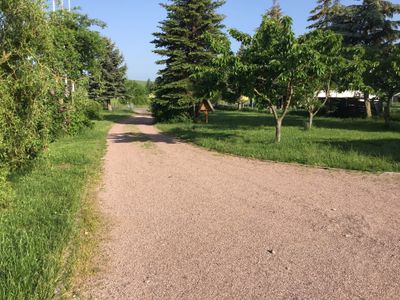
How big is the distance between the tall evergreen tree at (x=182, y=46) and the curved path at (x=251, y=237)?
1937 centimetres

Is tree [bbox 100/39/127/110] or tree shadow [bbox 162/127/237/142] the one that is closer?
tree shadow [bbox 162/127/237/142]

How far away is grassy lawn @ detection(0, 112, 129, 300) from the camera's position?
154 inches

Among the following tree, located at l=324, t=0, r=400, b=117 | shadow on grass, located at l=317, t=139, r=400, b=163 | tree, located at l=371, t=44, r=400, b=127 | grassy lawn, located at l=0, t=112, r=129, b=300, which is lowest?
grassy lawn, located at l=0, t=112, r=129, b=300

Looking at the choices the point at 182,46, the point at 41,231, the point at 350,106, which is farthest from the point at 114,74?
the point at 41,231

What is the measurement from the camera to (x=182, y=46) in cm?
2958

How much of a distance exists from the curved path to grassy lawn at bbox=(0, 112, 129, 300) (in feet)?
1.44

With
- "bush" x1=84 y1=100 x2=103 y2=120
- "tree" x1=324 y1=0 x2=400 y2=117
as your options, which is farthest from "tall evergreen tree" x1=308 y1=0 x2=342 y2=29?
"bush" x1=84 y1=100 x2=103 y2=120

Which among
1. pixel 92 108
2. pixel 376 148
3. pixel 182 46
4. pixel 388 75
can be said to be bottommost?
pixel 376 148

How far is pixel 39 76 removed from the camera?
6305 mm

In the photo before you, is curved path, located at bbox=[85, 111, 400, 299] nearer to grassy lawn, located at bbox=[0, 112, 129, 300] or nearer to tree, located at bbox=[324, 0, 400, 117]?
grassy lawn, located at bbox=[0, 112, 129, 300]

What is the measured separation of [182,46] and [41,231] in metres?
25.8

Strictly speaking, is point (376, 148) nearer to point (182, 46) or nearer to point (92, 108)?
point (92, 108)

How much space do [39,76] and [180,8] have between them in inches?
953

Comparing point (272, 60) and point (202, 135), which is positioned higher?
point (272, 60)
